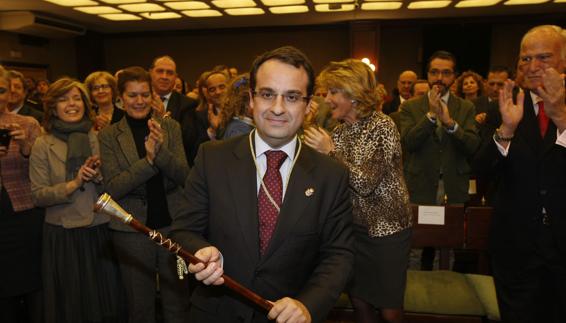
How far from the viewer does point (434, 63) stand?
3.55 m

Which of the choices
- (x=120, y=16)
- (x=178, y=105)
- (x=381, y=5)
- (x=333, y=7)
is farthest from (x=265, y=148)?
(x=120, y=16)

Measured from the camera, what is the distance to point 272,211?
1.51 m

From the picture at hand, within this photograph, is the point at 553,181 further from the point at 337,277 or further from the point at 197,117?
the point at 197,117

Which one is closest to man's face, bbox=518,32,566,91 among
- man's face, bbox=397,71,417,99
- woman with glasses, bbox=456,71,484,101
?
woman with glasses, bbox=456,71,484,101

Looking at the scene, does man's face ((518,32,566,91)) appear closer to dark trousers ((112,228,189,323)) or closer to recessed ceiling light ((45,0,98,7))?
dark trousers ((112,228,189,323))

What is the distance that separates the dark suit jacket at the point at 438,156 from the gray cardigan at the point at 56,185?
2.58 m

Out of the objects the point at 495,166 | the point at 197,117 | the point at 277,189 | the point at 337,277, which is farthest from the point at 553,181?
the point at 197,117

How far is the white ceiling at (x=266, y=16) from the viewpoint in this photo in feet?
31.4

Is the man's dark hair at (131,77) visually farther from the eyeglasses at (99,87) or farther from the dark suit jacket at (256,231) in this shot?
the dark suit jacket at (256,231)

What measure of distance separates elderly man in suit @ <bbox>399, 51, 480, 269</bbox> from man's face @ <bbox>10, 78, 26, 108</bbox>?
3.74 metres

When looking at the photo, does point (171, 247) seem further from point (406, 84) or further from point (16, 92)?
point (406, 84)

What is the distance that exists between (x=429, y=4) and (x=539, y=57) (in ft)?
27.9

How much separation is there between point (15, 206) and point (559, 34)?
3.39 meters

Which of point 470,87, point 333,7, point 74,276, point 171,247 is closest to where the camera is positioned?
point 171,247
